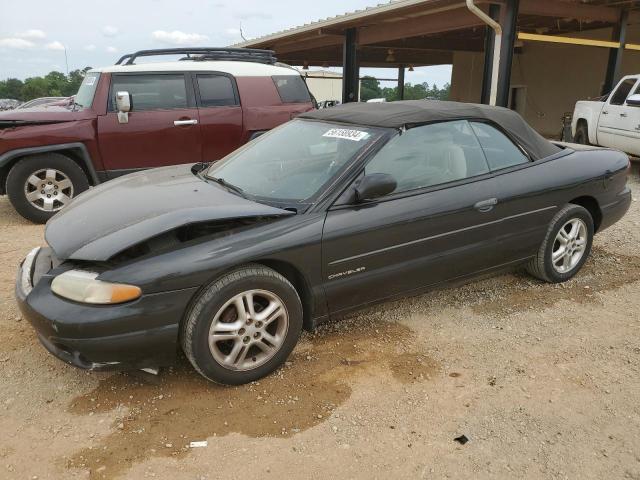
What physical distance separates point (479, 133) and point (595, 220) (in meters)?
1.46

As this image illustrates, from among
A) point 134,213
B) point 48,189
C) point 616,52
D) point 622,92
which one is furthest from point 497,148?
point 616,52

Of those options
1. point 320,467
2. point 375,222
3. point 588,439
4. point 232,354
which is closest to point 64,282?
point 232,354

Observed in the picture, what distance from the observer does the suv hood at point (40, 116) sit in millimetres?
6000

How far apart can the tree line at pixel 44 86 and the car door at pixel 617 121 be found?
65.7 m

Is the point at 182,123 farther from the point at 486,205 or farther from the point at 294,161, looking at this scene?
the point at 486,205

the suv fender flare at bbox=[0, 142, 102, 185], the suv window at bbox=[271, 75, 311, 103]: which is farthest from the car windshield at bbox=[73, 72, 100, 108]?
the suv window at bbox=[271, 75, 311, 103]

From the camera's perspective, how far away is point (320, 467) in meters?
2.32

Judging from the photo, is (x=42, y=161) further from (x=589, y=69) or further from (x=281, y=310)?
Answer: (x=589, y=69)

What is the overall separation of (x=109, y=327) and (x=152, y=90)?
489cm

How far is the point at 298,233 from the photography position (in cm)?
293

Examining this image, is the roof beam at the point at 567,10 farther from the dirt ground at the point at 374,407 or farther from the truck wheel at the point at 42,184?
the truck wheel at the point at 42,184

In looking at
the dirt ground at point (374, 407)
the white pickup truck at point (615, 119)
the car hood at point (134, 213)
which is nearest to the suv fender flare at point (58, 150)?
the dirt ground at point (374, 407)

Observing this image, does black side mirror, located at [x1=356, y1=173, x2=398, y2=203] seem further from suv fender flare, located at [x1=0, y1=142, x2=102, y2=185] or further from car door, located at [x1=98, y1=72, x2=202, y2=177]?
suv fender flare, located at [x1=0, y1=142, x2=102, y2=185]

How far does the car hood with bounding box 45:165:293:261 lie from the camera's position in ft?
8.84
